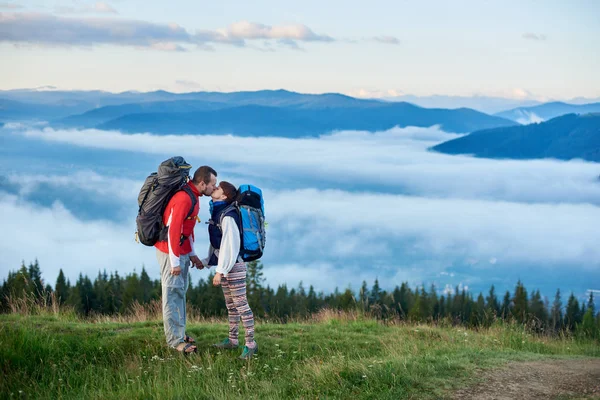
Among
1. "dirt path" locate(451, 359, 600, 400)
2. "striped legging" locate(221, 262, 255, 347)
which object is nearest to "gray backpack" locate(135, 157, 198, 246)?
"striped legging" locate(221, 262, 255, 347)

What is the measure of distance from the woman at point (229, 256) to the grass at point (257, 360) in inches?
22.0

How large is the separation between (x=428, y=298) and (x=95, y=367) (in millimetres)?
78735

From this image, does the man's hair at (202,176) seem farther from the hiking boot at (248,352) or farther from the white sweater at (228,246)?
the hiking boot at (248,352)

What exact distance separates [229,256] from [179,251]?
2.40 ft

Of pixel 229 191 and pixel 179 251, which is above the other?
pixel 229 191

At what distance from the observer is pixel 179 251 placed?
28.1ft

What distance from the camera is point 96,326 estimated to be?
10867mm

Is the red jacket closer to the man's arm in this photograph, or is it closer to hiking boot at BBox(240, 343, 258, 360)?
the man's arm

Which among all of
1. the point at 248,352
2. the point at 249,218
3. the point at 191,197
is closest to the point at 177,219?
the point at 191,197

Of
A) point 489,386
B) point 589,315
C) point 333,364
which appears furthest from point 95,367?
point 589,315

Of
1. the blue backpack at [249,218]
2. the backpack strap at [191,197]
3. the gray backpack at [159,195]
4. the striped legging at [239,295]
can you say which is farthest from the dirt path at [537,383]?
the gray backpack at [159,195]

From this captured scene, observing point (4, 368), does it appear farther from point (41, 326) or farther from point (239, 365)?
point (239, 365)

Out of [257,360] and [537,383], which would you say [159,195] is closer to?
[257,360]

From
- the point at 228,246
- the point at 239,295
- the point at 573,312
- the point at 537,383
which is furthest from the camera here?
the point at 573,312
